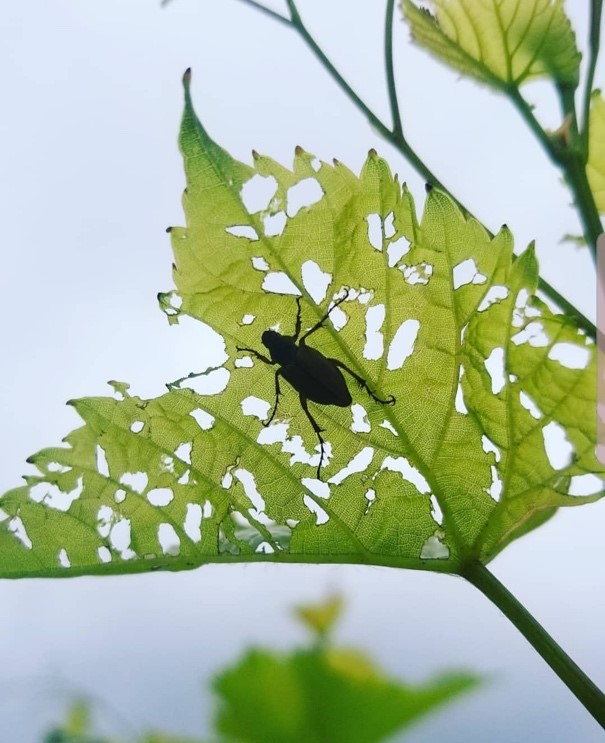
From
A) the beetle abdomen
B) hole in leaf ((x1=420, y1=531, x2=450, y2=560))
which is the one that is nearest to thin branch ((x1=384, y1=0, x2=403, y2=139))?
the beetle abdomen

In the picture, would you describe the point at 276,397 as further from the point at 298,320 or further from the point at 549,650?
the point at 549,650

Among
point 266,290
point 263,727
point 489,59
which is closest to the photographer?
point 263,727

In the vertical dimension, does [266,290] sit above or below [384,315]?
above

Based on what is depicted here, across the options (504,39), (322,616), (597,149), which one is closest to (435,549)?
(322,616)

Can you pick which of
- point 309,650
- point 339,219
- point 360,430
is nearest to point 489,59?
point 339,219

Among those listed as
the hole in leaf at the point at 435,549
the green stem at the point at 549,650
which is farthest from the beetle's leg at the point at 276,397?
the green stem at the point at 549,650

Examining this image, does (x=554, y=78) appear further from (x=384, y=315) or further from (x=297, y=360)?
(x=297, y=360)
